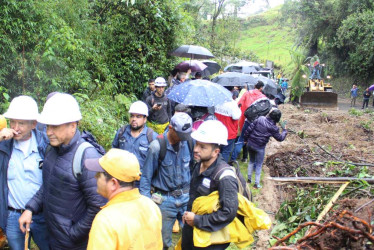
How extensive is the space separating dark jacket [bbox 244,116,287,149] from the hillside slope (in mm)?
31894

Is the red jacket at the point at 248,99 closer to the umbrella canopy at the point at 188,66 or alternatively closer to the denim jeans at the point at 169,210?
the umbrella canopy at the point at 188,66

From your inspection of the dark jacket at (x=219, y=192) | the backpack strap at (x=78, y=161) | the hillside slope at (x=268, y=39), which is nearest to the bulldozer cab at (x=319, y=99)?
the dark jacket at (x=219, y=192)

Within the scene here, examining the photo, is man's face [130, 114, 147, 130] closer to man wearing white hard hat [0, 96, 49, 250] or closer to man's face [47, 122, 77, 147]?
man wearing white hard hat [0, 96, 49, 250]

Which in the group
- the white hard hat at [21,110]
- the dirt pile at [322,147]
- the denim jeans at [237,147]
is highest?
the white hard hat at [21,110]

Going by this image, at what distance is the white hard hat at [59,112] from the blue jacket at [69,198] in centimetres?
15

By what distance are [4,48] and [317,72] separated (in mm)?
19242

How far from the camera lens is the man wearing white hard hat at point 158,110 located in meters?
6.12

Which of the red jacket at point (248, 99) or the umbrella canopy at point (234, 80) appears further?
the umbrella canopy at point (234, 80)

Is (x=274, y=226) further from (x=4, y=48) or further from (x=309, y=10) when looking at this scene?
(x=309, y=10)

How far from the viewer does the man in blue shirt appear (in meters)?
3.17

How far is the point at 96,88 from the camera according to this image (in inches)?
292

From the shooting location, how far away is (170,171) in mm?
3273

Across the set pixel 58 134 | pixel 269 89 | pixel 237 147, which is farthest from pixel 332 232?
pixel 269 89

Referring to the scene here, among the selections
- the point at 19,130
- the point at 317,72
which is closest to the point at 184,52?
the point at 19,130
